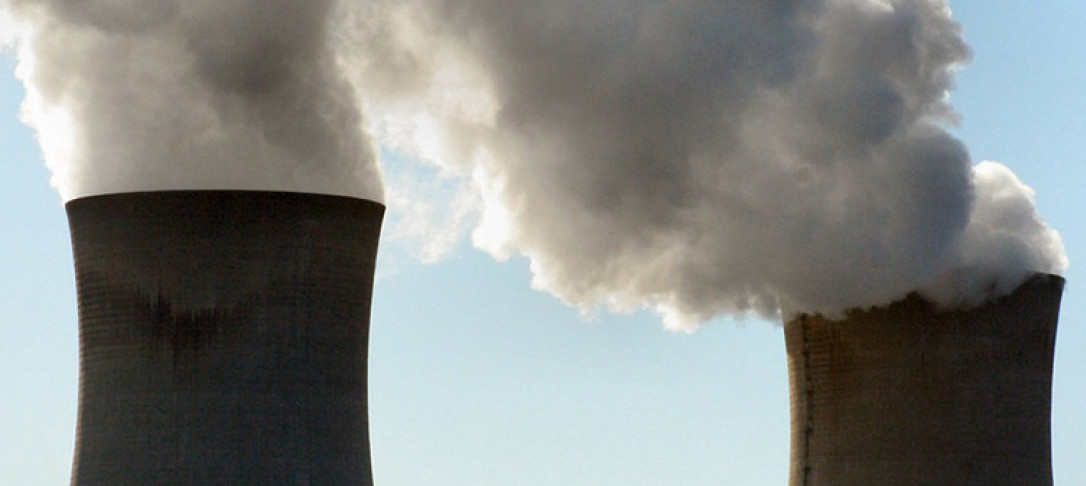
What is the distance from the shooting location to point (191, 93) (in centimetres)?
2806

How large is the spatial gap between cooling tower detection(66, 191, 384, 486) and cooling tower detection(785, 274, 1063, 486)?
6.58m

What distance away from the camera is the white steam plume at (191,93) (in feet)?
91.4

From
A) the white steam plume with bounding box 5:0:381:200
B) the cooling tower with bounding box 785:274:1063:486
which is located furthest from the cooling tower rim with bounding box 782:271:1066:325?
the white steam plume with bounding box 5:0:381:200

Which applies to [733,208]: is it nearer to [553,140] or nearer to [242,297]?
[553,140]

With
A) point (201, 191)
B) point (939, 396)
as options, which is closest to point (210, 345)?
point (201, 191)

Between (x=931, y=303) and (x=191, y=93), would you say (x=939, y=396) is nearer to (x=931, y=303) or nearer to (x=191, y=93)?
(x=931, y=303)

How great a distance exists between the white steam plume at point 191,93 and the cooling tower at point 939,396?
20.9 ft

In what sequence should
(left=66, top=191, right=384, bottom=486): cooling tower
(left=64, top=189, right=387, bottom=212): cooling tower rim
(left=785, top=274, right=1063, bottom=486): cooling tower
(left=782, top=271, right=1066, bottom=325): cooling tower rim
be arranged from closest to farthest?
(left=66, top=191, right=384, bottom=486): cooling tower, (left=64, top=189, right=387, bottom=212): cooling tower rim, (left=785, top=274, right=1063, bottom=486): cooling tower, (left=782, top=271, right=1066, bottom=325): cooling tower rim

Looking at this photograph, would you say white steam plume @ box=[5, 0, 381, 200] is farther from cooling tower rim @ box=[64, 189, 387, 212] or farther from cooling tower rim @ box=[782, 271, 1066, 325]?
cooling tower rim @ box=[782, 271, 1066, 325]

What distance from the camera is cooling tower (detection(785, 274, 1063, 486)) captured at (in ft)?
99.6

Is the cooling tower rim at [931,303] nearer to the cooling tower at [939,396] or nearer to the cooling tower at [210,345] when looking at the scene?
the cooling tower at [939,396]

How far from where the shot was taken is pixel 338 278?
2703cm

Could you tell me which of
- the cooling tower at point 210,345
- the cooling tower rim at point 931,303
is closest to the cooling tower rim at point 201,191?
the cooling tower at point 210,345

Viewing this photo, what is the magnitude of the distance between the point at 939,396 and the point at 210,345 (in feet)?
28.6
